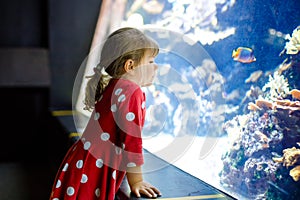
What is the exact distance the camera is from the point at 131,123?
1501mm

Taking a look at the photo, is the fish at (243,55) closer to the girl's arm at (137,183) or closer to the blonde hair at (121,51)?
the blonde hair at (121,51)

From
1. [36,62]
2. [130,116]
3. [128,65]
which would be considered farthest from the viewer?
[36,62]

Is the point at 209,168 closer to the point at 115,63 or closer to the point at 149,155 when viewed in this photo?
the point at 149,155

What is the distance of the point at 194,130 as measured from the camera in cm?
225

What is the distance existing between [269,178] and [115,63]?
79cm

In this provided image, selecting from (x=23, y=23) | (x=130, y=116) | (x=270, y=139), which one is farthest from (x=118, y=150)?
(x=23, y=23)

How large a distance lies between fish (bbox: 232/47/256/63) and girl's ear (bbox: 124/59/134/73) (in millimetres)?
546

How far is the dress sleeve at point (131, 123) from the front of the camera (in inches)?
59.2

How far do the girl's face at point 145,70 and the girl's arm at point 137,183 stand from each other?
0.36 metres

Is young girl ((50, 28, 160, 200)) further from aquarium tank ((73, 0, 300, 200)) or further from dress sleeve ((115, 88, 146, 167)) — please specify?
aquarium tank ((73, 0, 300, 200))

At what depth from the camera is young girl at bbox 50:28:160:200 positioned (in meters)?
1.52

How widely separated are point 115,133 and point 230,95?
640 mm

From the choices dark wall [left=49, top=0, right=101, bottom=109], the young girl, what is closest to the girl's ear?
the young girl

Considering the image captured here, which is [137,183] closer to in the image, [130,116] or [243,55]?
[130,116]
